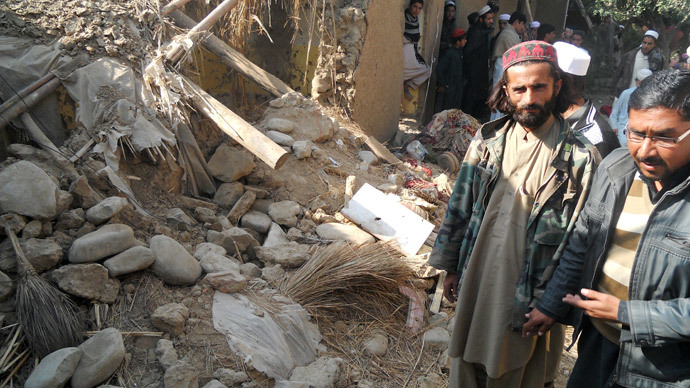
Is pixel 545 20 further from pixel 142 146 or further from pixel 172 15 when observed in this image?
pixel 142 146

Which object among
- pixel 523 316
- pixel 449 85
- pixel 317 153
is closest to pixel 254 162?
pixel 317 153

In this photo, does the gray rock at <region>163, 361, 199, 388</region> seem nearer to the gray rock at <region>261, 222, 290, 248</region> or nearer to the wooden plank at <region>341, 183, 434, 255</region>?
the gray rock at <region>261, 222, 290, 248</region>

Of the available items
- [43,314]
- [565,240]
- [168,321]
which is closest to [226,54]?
[168,321]

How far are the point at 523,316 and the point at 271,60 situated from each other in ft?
16.4

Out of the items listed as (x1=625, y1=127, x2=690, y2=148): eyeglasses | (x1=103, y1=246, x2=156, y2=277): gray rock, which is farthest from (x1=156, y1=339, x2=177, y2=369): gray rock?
(x1=625, y1=127, x2=690, y2=148): eyeglasses

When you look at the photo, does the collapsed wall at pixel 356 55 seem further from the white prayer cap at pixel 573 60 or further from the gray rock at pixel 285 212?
the white prayer cap at pixel 573 60

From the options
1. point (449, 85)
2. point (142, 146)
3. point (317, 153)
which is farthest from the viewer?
point (449, 85)

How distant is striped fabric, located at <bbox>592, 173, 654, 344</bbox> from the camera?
1621 mm

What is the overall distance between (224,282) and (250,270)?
35 cm

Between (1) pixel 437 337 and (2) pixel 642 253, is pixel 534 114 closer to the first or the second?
(2) pixel 642 253

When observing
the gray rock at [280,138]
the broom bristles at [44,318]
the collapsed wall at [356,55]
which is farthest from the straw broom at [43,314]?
the collapsed wall at [356,55]

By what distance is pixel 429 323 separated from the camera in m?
3.58

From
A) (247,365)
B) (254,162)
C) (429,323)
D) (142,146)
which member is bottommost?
(429,323)

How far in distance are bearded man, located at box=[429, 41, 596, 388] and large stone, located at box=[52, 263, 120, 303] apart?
1.81 meters
